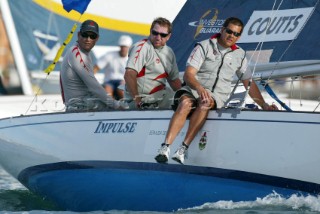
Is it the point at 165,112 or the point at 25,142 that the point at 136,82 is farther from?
the point at 25,142

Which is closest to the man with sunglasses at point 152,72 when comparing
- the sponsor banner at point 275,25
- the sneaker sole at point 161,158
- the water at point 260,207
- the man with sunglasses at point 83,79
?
the man with sunglasses at point 83,79

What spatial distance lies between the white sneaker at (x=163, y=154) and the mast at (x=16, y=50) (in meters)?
12.8

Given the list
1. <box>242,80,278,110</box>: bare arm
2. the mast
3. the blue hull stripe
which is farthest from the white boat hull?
the mast

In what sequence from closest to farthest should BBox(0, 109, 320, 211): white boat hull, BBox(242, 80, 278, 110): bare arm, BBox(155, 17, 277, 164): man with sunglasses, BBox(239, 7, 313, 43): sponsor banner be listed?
BBox(0, 109, 320, 211): white boat hull, BBox(155, 17, 277, 164): man with sunglasses, BBox(242, 80, 278, 110): bare arm, BBox(239, 7, 313, 43): sponsor banner

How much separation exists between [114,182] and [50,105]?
380 inches

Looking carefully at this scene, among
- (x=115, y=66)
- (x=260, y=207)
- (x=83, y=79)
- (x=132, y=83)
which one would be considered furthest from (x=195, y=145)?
(x=115, y=66)

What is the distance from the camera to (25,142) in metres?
8.52

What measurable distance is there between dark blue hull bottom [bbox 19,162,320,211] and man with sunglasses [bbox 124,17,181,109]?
0.58 metres

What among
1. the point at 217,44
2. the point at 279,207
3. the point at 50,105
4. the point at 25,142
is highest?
the point at 50,105

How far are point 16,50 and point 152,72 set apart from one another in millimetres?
12225

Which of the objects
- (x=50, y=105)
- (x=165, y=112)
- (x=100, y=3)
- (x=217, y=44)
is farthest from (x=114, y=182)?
(x=100, y=3)

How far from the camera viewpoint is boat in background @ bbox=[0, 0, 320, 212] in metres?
7.09

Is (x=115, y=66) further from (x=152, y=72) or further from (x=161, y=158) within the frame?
(x=161, y=158)

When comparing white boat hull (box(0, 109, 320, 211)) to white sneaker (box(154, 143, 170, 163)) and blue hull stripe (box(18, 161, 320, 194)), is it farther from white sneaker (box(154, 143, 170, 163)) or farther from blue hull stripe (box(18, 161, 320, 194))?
white sneaker (box(154, 143, 170, 163))
